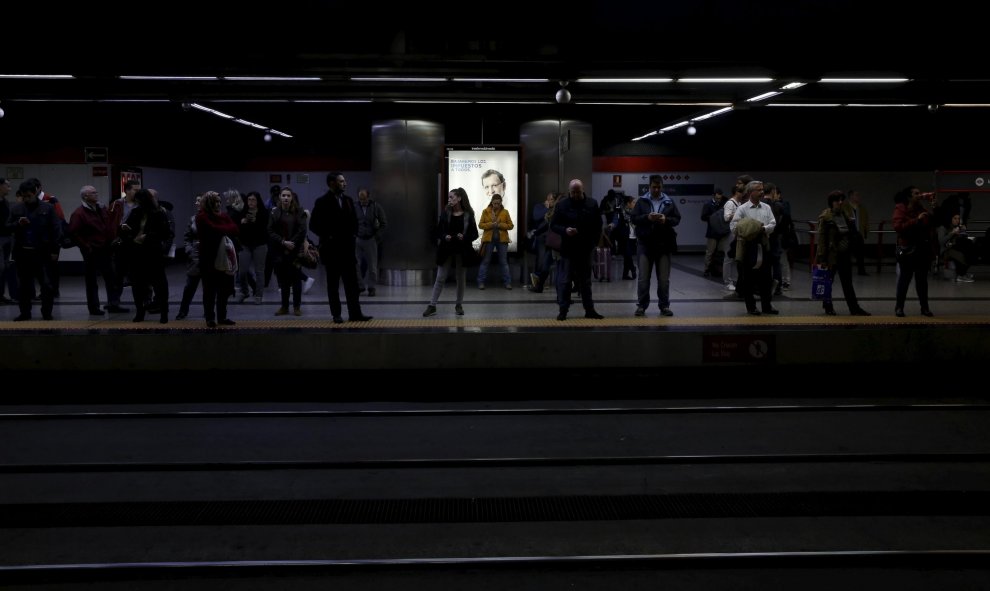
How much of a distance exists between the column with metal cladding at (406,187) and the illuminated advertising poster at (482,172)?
1.56ft

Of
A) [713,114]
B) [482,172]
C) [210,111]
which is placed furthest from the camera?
[713,114]

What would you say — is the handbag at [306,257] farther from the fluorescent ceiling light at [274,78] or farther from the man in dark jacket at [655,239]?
the man in dark jacket at [655,239]

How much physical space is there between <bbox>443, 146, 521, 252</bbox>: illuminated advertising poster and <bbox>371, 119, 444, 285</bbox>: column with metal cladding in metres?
0.47

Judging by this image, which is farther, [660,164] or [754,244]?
[660,164]

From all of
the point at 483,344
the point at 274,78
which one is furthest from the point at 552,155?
the point at 483,344

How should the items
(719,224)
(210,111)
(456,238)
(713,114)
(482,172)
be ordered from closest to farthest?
1. (456,238)
2. (719,224)
3. (482,172)
4. (210,111)
5. (713,114)

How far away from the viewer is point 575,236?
11.4m

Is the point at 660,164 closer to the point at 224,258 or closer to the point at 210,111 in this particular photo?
the point at 210,111

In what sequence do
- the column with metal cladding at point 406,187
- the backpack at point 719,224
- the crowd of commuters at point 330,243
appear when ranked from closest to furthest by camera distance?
1. the crowd of commuters at point 330,243
2. the backpack at point 719,224
3. the column with metal cladding at point 406,187

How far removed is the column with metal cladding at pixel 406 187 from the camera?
16797 mm

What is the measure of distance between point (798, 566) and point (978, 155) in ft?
88.7

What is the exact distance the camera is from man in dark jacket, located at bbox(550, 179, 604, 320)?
1138cm

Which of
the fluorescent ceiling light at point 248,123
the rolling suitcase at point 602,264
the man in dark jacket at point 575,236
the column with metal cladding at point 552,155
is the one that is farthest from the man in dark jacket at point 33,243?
the rolling suitcase at point 602,264

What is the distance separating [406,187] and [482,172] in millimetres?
1439
